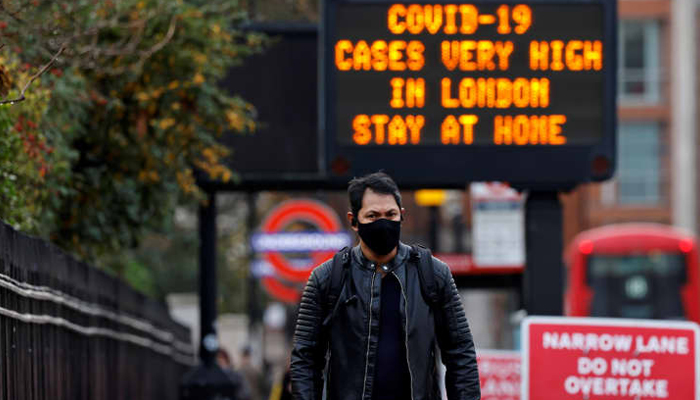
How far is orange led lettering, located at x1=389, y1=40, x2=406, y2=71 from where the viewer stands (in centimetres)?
1219

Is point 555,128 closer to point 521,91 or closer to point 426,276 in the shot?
point 521,91

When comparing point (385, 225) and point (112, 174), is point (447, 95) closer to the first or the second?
point (112, 174)

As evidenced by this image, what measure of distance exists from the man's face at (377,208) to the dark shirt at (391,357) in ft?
1.10

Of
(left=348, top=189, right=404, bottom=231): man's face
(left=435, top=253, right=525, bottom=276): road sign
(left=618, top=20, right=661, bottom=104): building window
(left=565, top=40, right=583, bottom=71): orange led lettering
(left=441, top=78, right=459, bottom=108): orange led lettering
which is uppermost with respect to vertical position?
(left=618, top=20, right=661, bottom=104): building window

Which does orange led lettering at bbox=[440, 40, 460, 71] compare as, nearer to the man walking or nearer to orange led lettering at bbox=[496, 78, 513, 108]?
orange led lettering at bbox=[496, 78, 513, 108]

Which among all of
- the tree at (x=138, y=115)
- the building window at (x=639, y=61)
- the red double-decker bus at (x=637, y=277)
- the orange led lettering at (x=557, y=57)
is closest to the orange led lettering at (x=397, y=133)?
the orange led lettering at (x=557, y=57)

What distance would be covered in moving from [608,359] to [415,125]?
8.61ft

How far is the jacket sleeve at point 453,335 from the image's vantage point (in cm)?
686

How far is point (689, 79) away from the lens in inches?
2218

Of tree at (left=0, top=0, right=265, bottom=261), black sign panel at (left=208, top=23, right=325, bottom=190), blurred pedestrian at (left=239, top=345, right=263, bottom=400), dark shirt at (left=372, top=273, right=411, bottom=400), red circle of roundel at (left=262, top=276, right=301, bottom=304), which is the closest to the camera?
dark shirt at (left=372, top=273, right=411, bottom=400)

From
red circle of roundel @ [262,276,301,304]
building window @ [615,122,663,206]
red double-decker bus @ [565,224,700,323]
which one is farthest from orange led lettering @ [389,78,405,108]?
building window @ [615,122,663,206]

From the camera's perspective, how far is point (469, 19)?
12.2m

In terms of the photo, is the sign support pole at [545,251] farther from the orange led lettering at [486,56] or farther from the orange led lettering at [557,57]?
the orange led lettering at [486,56]

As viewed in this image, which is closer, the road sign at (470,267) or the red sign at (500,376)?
the red sign at (500,376)
